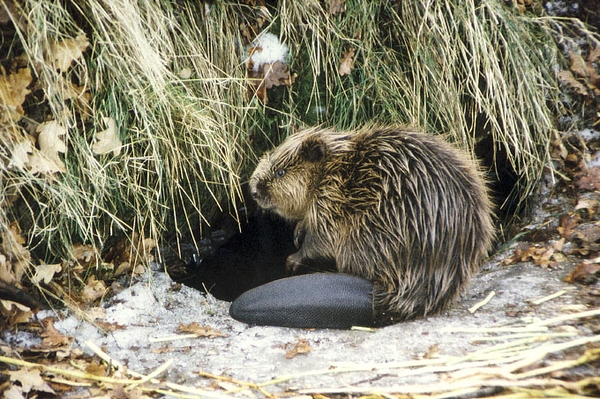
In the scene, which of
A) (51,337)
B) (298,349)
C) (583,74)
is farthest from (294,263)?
(583,74)

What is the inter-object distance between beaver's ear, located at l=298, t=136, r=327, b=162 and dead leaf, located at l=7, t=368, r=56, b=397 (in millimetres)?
1732

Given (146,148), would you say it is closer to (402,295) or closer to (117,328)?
(117,328)

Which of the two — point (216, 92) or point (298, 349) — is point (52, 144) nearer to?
point (216, 92)

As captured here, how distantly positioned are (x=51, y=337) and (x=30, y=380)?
377 mm

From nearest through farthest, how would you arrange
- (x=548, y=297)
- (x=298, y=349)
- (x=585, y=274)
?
(x=298, y=349) → (x=548, y=297) → (x=585, y=274)

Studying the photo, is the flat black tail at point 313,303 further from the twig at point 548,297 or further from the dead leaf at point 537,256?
the dead leaf at point 537,256

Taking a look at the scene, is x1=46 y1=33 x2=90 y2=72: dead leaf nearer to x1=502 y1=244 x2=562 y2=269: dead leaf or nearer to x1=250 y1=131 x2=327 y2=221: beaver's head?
x1=250 y1=131 x2=327 y2=221: beaver's head

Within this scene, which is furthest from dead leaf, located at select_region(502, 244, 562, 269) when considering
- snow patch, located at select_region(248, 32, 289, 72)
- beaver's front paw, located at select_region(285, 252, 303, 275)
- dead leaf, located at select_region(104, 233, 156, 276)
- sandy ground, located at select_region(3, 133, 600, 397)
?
dead leaf, located at select_region(104, 233, 156, 276)

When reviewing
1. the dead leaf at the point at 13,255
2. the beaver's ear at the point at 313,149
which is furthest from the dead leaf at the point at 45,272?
the beaver's ear at the point at 313,149

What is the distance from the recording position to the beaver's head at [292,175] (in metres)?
3.31

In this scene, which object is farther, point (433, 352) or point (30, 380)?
point (433, 352)

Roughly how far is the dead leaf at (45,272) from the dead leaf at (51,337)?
0.64 ft

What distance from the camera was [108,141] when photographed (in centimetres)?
291

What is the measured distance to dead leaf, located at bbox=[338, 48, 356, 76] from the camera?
3523mm
